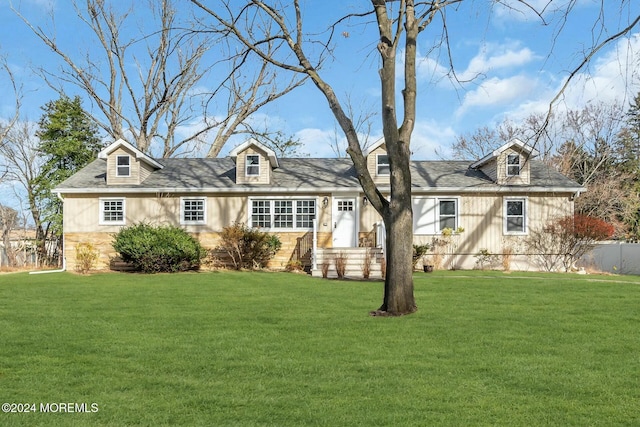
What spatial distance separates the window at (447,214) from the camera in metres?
21.2

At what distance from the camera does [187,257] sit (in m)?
19.0

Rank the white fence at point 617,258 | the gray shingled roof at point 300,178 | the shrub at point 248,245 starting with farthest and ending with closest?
1. the white fence at point 617,258
2. the gray shingled roof at point 300,178
3. the shrub at point 248,245

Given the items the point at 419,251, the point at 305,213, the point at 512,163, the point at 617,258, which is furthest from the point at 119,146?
the point at 617,258

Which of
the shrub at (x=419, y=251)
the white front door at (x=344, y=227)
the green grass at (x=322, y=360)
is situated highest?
the white front door at (x=344, y=227)

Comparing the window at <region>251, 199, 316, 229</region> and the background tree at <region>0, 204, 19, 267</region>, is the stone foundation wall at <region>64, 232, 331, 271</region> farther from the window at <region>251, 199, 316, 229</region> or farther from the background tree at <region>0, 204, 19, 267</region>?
the background tree at <region>0, 204, 19, 267</region>

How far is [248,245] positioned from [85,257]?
5.66 metres

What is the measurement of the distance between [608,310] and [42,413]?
8.97 m

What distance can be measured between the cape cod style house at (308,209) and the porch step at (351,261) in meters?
1.77

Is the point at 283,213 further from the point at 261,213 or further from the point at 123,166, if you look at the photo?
the point at 123,166

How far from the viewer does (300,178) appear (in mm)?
22031

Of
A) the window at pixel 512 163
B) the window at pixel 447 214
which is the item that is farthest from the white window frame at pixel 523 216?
the window at pixel 447 214

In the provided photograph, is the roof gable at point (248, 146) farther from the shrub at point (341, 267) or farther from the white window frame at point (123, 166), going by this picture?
the shrub at point (341, 267)

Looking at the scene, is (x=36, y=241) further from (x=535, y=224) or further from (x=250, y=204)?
(x=535, y=224)

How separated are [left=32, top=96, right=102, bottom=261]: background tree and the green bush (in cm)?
907
